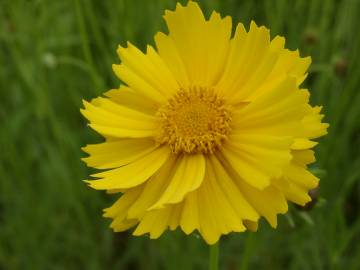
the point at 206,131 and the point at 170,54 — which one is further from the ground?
the point at 170,54

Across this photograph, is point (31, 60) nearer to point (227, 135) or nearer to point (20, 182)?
point (20, 182)

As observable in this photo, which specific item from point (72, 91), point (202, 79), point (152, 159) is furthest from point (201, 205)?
point (72, 91)

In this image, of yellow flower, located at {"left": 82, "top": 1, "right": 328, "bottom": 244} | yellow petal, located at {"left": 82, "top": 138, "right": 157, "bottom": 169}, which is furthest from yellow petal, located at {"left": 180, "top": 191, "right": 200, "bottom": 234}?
yellow petal, located at {"left": 82, "top": 138, "right": 157, "bottom": 169}

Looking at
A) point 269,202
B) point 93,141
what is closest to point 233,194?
point 269,202

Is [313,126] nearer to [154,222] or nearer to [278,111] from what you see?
[278,111]

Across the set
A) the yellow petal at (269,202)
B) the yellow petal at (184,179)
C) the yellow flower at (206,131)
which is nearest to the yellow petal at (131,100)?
the yellow flower at (206,131)

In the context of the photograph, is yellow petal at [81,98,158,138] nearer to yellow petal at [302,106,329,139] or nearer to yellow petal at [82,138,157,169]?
yellow petal at [82,138,157,169]
